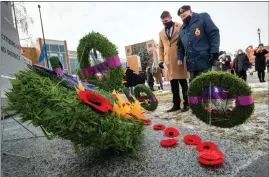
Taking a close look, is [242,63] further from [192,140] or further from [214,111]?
[214,111]

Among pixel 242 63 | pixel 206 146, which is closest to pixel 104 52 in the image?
pixel 206 146

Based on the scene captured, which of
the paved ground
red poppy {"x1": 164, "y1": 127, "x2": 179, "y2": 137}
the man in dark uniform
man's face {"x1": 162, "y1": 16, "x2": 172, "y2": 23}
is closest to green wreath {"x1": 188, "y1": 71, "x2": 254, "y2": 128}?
the paved ground

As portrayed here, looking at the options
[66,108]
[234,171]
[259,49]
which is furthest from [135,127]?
[259,49]

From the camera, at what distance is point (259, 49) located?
8289 millimetres

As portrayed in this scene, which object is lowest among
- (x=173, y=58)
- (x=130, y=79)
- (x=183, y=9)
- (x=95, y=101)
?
(x=130, y=79)

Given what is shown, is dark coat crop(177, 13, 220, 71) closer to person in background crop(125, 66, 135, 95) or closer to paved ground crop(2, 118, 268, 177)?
paved ground crop(2, 118, 268, 177)

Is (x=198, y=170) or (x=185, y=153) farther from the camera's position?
(x=185, y=153)

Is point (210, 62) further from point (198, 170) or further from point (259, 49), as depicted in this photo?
point (259, 49)

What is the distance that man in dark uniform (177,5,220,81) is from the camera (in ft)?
8.37

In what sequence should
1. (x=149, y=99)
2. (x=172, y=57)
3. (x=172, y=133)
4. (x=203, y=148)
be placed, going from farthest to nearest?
(x=172, y=57)
(x=149, y=99)
(x=172, y=133)
(x=203, y=148)

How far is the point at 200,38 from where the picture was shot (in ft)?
8.50

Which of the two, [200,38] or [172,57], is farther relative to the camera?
[172,57]

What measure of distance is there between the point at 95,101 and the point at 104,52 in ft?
3.91

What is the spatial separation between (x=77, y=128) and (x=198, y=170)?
34.8 inches
